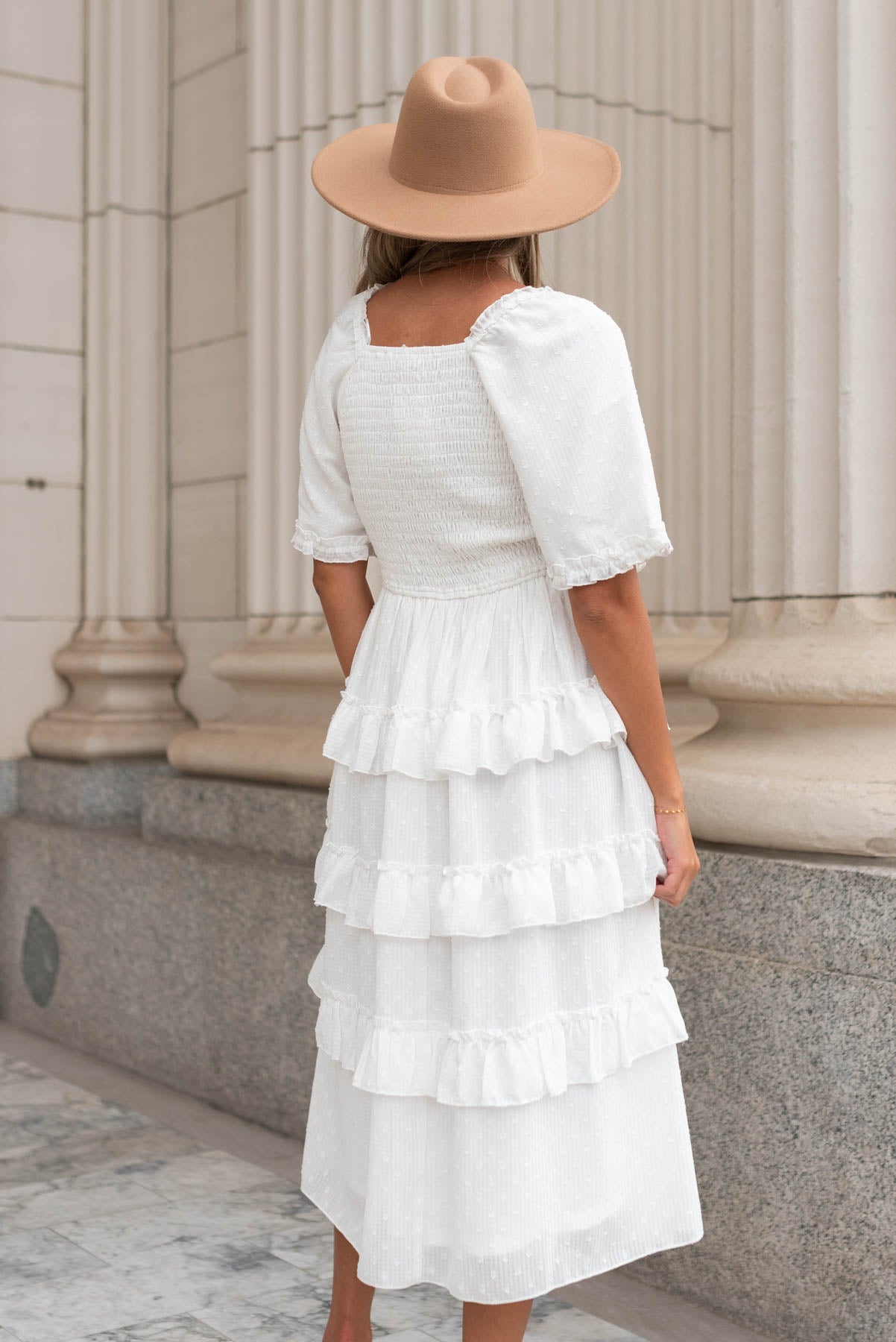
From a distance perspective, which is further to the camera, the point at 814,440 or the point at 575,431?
the point at 814,440

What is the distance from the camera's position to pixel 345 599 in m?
2.64

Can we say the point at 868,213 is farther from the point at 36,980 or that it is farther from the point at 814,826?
the point at 36,980

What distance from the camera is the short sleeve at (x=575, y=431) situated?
2.10 m

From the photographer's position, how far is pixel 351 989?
241 cm

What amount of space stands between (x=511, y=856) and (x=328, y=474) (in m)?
0.72

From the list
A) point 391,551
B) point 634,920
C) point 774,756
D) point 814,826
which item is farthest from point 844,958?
point 391,551

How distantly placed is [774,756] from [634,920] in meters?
1.03

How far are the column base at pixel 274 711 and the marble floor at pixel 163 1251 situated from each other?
43.9 inches

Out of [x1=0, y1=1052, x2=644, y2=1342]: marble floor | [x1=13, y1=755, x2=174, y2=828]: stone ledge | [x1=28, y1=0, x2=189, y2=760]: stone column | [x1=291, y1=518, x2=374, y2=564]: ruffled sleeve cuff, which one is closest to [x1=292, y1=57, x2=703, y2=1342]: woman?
[x1=291, y1=518, x2=374, y2=564]: ruffled sleeve cuff

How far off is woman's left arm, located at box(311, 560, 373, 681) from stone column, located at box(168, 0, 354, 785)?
2.08 m

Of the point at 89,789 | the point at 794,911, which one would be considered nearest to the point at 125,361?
the point at 89,789

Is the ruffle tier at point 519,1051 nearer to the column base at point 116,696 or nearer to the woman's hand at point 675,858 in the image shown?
the woman's hand at point 675,858

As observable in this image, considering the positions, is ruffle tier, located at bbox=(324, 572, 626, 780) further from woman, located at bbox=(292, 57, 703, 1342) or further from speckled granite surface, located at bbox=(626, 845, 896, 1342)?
speckled granite surface, located at bbox=(626, 845, 896, 1342)

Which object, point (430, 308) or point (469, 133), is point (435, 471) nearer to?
point (430, 308)
